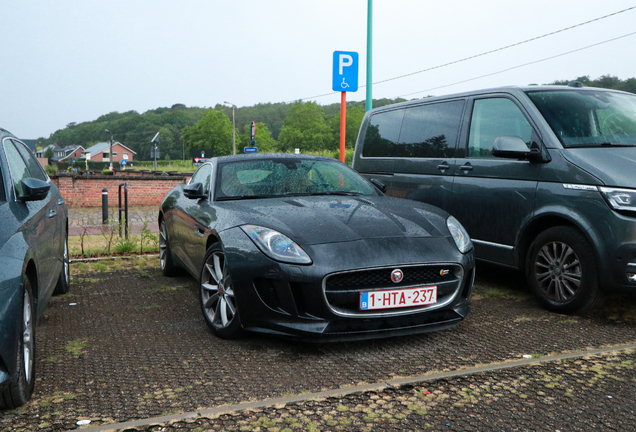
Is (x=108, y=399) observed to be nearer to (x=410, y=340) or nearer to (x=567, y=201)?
(x=410, y=340)

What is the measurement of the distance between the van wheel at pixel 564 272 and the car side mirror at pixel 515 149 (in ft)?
2.02

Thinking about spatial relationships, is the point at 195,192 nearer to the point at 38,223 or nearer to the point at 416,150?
the point at 38,223

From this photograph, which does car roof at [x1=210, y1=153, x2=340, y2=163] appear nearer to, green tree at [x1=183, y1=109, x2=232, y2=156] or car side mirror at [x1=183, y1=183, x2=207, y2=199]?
car side mirror at [x1=183, y1=183, x2=207, y2=199]

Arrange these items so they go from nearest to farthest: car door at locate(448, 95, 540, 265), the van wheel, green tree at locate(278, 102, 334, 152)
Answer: the van wheel → car door at locate(448, 95, 540, 265) → green tree at locate(278, 102, 334, 152)

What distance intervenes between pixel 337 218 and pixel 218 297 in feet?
3.25

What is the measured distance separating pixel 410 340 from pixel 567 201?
1.69m

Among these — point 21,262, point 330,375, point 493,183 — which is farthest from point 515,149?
point 21,262

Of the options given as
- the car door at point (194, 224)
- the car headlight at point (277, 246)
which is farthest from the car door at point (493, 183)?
the car door at point (194, 224)

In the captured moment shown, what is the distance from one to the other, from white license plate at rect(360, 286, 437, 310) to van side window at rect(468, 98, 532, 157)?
193cm

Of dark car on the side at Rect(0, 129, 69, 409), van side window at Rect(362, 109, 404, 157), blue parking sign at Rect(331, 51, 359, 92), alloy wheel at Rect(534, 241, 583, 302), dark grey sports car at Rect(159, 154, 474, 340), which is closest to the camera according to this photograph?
dark car on the side at Rect(0, 129, 69, 409)

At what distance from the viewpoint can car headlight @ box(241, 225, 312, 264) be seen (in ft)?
11.9

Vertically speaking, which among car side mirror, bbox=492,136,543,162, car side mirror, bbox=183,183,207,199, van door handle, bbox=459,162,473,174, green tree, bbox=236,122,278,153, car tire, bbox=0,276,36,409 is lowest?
car tire, bbox=0,276,36,409

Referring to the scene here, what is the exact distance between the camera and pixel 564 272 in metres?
4.63

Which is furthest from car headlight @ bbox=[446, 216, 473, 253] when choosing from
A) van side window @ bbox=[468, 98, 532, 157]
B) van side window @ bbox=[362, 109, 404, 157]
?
van side window @ bbox=[362, 109, 404, 157]
